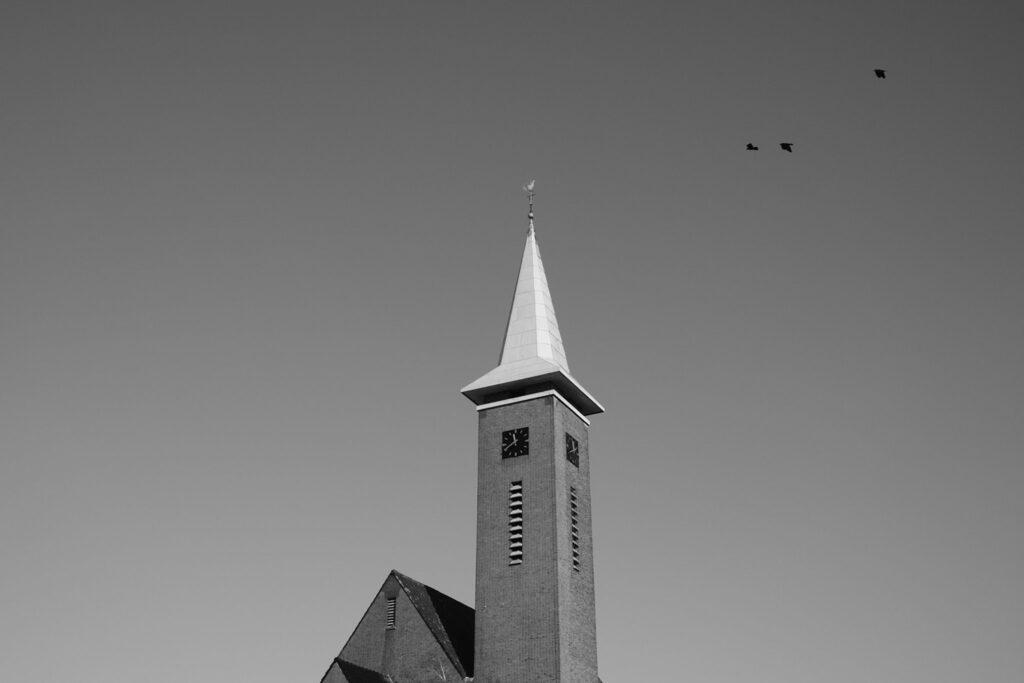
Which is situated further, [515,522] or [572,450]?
[572,450]

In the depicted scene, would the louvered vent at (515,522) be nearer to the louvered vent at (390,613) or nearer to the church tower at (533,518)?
the church tower at (533,518)

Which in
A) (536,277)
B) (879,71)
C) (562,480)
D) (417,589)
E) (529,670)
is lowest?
(529,670)

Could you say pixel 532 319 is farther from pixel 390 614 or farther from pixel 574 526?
pixel 390 614

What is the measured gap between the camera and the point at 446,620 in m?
37.5

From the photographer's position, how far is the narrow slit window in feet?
120

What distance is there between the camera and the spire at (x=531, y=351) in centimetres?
3872

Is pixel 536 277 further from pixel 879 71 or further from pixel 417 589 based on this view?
pixel 879 71

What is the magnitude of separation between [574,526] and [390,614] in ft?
22.8

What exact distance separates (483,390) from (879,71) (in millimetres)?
17179

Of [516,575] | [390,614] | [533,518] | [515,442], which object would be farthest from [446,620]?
[515,442]

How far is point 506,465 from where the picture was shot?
124 ft

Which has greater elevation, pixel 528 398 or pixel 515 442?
pixel 528 398

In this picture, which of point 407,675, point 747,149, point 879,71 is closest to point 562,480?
point 407,675

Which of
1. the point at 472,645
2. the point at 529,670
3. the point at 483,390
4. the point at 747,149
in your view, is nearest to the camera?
the point at 747,149
